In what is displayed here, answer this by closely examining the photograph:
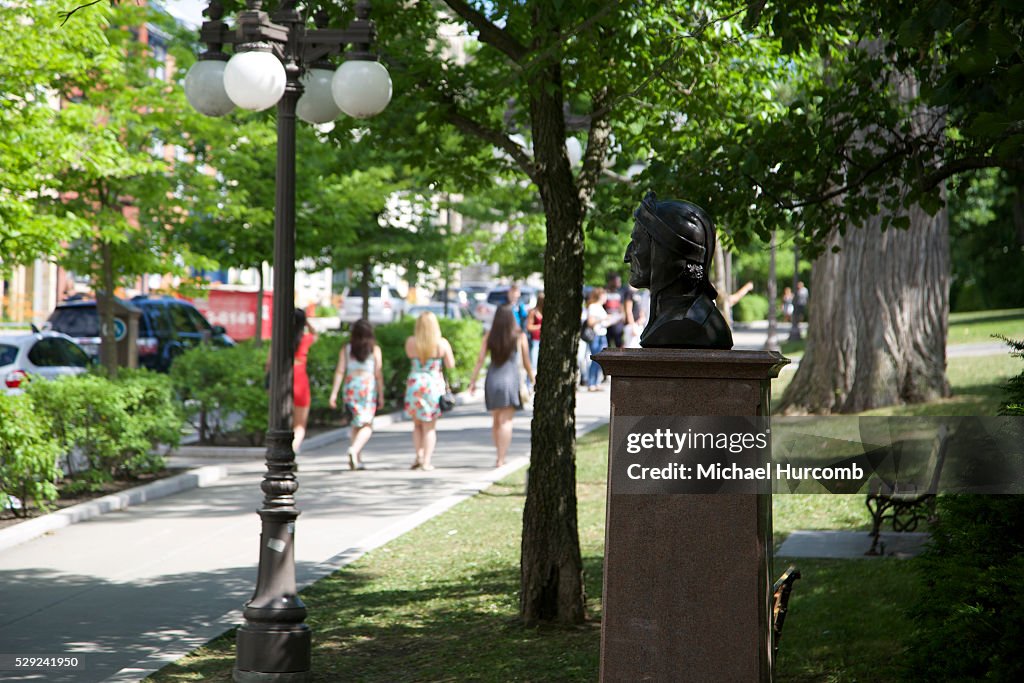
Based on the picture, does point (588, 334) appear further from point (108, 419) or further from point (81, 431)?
point (81, 431)

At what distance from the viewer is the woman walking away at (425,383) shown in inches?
562

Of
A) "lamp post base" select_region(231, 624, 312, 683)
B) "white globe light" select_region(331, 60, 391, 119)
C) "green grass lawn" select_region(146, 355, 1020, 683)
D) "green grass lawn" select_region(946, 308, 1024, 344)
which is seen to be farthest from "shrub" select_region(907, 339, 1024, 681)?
"green grass lawn" select_region(946, 308, 1024, 344)

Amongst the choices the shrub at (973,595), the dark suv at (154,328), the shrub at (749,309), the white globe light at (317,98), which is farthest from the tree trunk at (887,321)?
the shrub at (749,309)

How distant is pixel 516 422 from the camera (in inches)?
806

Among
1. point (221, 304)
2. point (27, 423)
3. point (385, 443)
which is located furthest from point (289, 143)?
point (221, 304)

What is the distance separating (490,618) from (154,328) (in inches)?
736

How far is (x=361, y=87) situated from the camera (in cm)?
714

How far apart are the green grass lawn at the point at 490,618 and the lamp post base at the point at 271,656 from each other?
0.18m

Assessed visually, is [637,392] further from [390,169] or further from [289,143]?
[390,169]

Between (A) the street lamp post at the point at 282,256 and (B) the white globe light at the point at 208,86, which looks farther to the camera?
(B) the white globe light at the point at 208,86

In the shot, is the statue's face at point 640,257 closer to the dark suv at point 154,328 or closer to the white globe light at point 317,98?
the white globe light at point 317,98

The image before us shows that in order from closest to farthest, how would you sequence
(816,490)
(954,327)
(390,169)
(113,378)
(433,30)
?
1. (816,490)
2. (433,30)
3. (113,378)
4. (390,169)
5. (954,327)

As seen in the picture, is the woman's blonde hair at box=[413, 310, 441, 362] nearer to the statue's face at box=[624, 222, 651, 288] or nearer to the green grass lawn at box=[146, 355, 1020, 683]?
the green grass lawn at box=[146, 355, 1020, 683]

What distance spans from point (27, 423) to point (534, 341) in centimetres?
1332
